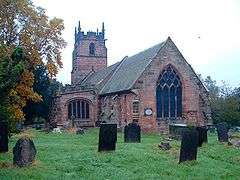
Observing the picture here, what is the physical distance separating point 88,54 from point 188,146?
47.4 metres

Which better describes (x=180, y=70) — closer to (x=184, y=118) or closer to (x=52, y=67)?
(x=184, y=118)

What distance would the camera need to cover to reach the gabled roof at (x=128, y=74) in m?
35.1

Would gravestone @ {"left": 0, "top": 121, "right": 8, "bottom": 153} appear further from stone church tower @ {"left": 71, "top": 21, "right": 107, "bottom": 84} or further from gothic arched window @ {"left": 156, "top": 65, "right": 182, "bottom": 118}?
stone church tower @ {"left": 71, "top": 21, "right": 107, "bottom": 84}

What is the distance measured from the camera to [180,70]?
35625mm

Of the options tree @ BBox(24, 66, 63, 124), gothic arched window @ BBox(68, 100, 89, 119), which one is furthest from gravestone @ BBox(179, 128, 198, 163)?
tree @ BBox(24, 66, 63, 124)

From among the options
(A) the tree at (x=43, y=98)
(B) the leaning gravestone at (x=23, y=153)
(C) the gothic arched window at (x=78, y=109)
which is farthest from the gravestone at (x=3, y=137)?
(A) the tree at (x=43, y=98)

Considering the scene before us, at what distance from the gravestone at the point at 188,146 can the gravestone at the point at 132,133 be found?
797 centimetres

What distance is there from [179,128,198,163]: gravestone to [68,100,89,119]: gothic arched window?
85.6ft

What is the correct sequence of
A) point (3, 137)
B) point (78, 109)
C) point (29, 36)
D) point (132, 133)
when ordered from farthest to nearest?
point (78, 109), point (29, 36), point (132, 133), point (3, 137)

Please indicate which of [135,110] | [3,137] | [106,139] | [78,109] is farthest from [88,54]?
[3,137]

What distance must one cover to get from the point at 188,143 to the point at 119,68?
1190 inches

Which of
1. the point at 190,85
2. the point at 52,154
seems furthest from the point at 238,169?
the point at 190,85

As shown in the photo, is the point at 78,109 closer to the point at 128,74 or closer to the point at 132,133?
the point at 128,74

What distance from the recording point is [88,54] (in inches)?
2443
